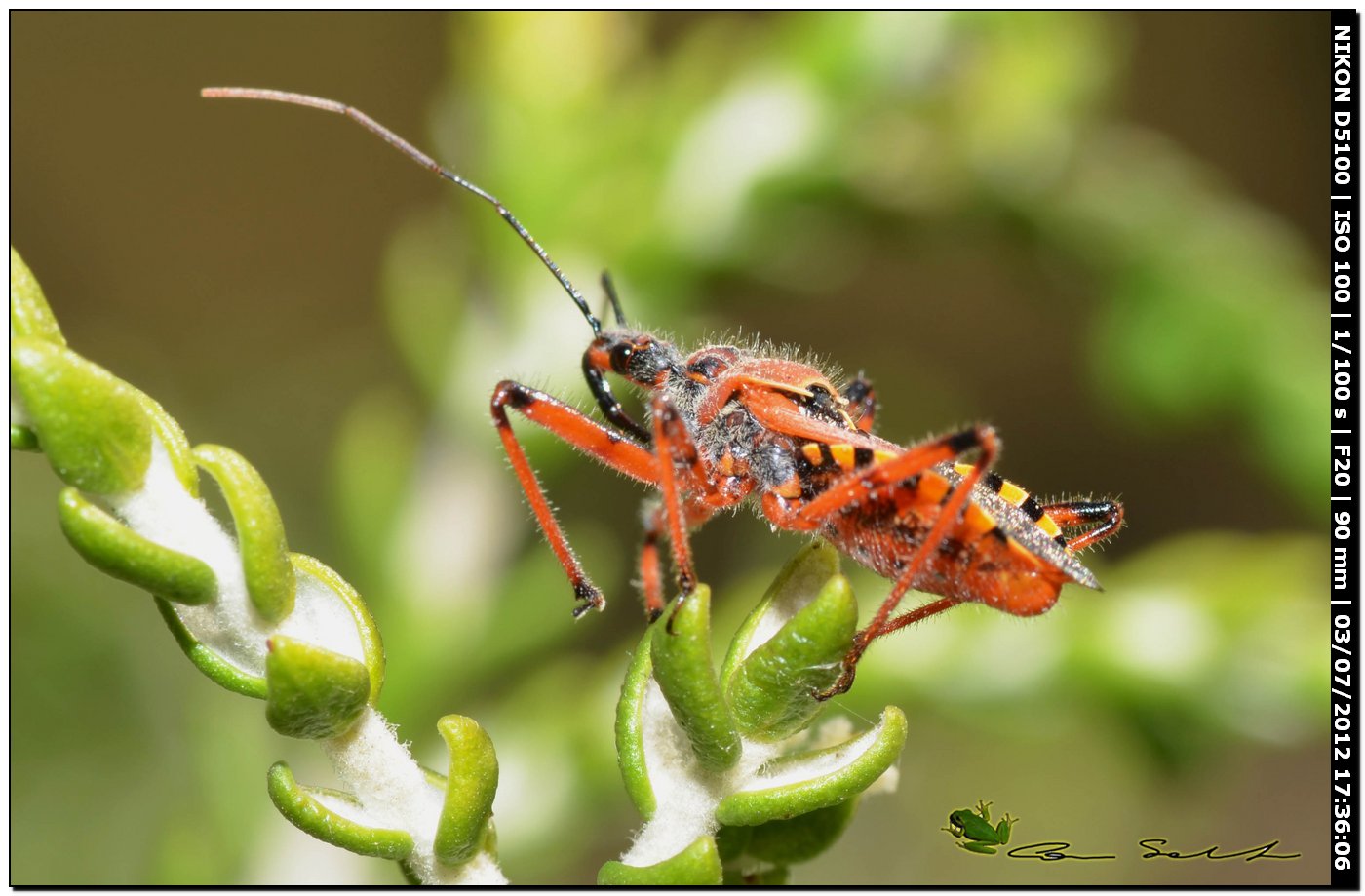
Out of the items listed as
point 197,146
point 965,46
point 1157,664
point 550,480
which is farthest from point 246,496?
point 197,146

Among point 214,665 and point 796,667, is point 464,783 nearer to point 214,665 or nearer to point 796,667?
point 214,665

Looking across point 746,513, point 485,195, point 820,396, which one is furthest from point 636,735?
point 746,513

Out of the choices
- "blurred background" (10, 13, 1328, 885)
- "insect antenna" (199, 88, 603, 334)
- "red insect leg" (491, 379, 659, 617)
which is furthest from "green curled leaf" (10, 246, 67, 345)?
"insect antenna" (199, 88, 603, 334)

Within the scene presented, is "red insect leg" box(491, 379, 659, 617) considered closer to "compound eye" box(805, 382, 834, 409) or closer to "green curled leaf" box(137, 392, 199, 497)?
"compound eye" box(805, 382, 834, 409)

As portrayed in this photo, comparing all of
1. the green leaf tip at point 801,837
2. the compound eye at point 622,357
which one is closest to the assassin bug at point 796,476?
the compound eye at point 622,357

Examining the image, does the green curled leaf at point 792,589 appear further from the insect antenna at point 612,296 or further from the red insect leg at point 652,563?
the insect antenna at point 612,296
